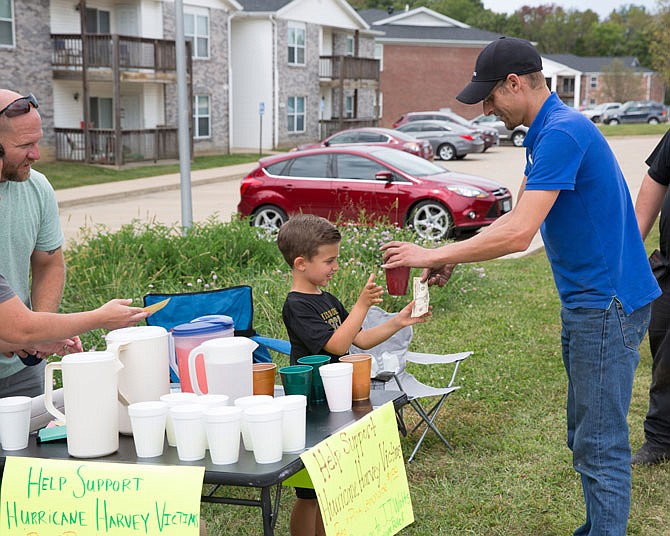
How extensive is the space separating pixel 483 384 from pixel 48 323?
4124 mm

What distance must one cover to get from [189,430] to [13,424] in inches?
26.1

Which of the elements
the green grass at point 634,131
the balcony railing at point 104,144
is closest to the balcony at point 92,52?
the balcony railing at point 104,144

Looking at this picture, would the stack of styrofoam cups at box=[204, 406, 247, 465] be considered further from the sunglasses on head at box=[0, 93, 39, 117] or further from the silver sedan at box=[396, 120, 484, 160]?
the silver sedan at box=[396, 120, 484, 160]

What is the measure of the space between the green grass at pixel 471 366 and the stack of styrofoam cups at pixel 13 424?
1587 millimetres

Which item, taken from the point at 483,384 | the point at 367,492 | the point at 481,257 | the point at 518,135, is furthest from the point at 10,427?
the point at 518,135

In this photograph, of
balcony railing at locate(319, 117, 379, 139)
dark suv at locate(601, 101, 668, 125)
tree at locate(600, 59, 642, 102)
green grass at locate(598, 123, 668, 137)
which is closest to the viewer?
balcony railing at locate(319, 117, 379, 139)

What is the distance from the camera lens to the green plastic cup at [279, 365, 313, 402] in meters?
3.15

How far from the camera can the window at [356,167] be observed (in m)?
13.6

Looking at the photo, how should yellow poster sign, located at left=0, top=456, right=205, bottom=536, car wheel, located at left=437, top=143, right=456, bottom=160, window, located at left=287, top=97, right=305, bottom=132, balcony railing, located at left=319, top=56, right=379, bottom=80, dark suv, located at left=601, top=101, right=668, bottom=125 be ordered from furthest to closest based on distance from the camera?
dark suv, located at left=601, top=101, right=668, bottom=125 → balcony railing, located at left=319, top=56, right=379, bottom=80 → window, located at left=287, top=97, right=305, bottom=132 → car wheel, located at left=437, top=143, right=456, bottom=160 → yellow poster sign, located at left=0, top=456, right=205, bottom=536

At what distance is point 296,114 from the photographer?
1569 inches

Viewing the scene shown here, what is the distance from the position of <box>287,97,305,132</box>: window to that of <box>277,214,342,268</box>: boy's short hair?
1428 inches

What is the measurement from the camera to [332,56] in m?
41.2

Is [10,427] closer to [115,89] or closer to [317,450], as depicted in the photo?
[317,450]

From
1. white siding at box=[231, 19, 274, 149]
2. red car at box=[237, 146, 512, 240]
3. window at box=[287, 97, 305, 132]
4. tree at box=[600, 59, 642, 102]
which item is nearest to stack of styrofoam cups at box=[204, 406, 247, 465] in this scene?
red car at box=[237, 146, 512, 240]
